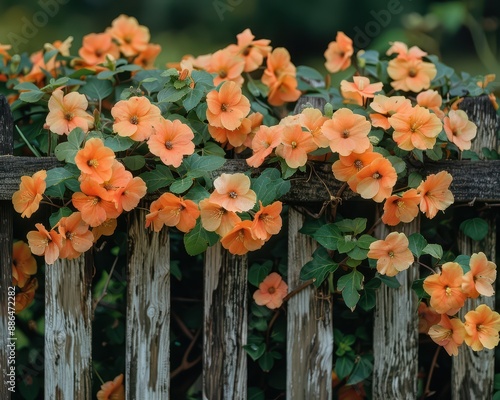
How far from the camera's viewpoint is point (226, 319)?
5.68 ft

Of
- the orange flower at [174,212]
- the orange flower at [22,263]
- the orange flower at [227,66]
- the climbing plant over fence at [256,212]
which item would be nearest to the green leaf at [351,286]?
the climbing plant over fence at [256,212]

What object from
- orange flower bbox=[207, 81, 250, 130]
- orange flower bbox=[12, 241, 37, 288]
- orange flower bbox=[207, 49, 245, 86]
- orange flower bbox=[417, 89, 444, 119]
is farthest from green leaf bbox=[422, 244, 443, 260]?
orange flower bbox=[12, 241, 37, 288]

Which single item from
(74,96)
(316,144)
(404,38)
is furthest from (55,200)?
(404,38)

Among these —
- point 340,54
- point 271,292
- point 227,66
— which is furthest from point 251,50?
point 271,292

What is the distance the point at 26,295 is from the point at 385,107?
0.98 meters

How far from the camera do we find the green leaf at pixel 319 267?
5.45 feet

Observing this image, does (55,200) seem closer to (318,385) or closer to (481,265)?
(318,385)

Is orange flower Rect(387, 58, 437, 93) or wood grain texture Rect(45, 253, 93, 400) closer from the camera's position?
wood grain texture Rect(45, 253, 93, 400)

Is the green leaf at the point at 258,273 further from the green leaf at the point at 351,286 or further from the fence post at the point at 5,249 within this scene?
the fence post at the point at 5,249

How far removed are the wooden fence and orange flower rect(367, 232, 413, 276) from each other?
7.2 inches

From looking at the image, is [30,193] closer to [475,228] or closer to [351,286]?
[351,286]

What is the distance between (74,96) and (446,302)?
36.4 inches

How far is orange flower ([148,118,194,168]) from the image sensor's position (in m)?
1.56

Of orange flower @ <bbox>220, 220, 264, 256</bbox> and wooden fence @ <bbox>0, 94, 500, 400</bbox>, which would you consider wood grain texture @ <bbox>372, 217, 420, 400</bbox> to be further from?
orange flower @ <bbox>220, 220, 264, 256</bbox>
